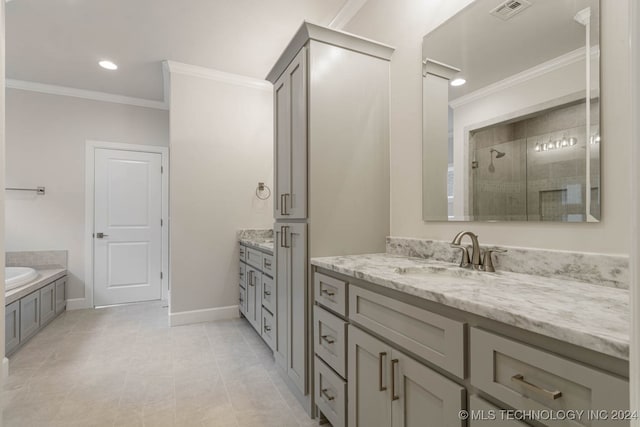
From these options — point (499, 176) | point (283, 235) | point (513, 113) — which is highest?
point (513, 113)

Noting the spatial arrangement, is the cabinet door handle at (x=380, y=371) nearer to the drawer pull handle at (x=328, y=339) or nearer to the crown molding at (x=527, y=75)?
the drawer pull handle at (x=328, y=339)

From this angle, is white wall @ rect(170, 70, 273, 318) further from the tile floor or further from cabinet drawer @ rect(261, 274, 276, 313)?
cabinet drawer @ rect(261, 274, 276, 313)

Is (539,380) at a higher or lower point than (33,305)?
higher

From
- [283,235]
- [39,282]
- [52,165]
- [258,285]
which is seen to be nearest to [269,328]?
[258,285]

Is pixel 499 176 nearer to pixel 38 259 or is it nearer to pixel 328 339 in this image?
pixel 328 339

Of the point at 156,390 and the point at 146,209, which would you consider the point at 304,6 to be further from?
the point at 146,209

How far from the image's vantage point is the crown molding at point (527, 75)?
3.80 ft

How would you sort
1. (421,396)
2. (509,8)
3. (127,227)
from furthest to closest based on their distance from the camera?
(127,227)
(509,8)
(421,396)

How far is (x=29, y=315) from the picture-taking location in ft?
9.40

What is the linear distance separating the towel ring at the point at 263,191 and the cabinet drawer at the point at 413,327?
2.55 meters

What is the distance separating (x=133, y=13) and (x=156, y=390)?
2.88m

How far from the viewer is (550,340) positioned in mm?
697

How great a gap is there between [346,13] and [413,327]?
8.01 feet

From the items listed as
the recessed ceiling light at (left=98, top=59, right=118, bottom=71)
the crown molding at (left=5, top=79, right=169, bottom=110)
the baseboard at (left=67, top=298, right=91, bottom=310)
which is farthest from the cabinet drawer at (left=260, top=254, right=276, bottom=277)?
the crown molding at (left=5, top=79, right=169, bottom=110)
